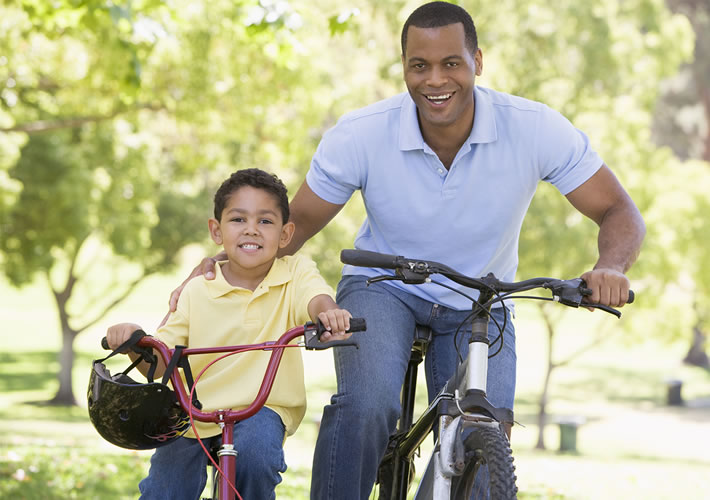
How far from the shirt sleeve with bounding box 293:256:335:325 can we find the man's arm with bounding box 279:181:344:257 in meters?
0.25

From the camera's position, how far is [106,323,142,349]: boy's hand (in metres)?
3.06

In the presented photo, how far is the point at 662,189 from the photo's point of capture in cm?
1761

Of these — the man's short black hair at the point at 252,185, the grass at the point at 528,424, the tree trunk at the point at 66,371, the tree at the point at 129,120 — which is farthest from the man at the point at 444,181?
the tree trunk at the point at 66,371

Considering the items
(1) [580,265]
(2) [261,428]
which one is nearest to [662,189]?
(1) [580,265]

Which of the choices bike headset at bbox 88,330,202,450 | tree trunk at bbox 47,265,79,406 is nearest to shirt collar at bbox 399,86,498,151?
bike headset at bbox 88,330,202,450

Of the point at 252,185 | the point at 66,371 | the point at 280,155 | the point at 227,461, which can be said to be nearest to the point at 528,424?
the point at 66,371

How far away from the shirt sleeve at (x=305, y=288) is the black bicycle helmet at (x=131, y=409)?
63 centimetres

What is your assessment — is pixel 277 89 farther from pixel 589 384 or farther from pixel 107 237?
pixel 589 384

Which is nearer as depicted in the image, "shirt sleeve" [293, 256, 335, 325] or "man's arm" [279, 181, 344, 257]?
"shirt sleeve" [293, 256, 335, 325]

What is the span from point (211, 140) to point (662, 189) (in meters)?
8.21

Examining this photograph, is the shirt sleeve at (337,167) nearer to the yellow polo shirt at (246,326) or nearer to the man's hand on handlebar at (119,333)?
the yellow polo shirt at (246,326)

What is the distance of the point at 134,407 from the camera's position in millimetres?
2988

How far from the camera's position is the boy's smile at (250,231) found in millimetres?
3543

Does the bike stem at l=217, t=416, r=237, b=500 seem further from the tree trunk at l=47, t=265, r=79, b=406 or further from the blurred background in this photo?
the tree trunk at l=47, t=265, r=79, b=406
